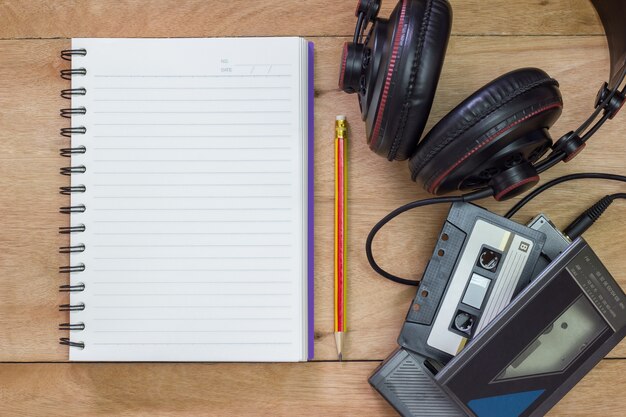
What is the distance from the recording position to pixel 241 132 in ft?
2.20

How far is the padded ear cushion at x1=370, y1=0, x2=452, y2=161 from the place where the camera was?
509 mm

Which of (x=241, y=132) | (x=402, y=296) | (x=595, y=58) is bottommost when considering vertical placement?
(x=402, y=296)

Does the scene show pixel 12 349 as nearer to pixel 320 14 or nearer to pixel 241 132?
pixel 241 132

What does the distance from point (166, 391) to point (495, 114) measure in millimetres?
501

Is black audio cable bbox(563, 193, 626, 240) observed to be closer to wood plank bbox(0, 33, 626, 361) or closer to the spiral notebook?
wood plank bbox(0, 33, 626, 361)

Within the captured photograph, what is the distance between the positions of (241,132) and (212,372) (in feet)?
0.98

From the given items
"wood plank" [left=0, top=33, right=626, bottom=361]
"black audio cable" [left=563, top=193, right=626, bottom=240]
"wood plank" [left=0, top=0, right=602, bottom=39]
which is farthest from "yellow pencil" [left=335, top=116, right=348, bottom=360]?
"black audio cable" [left=563, top=193, right=626, bottom=240]

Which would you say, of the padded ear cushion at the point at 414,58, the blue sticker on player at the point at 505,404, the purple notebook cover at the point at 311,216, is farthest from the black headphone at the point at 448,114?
the blue sticker on player at the point at 505,404

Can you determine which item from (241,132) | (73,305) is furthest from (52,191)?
(241,132)

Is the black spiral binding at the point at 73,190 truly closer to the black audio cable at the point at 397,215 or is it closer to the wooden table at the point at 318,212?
the wooden table at the point at 318,212

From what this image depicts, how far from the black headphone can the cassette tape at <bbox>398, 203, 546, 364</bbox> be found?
0.07 m

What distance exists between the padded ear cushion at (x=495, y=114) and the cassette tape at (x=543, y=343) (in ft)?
0.54

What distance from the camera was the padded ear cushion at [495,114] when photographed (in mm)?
520

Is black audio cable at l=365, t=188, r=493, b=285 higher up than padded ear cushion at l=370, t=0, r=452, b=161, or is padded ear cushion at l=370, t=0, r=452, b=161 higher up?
padded ear cushion at l=370, t=0, r=452, b=161
